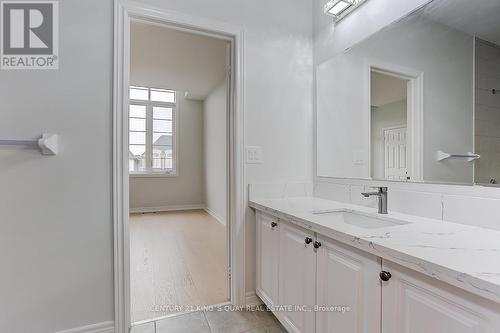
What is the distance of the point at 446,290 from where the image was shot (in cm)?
69

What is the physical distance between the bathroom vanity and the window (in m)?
4.64

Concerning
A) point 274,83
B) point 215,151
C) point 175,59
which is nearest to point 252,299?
point 274,83

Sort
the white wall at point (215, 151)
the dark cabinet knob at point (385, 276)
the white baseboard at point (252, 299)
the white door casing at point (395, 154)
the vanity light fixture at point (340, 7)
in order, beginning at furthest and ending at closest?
the white wall at point (215, 151)
the white baseboard at point (252, 299)
the vanity light fixture at point (340, 7)
the white door casing at point (395, 154)
the dark cabinet knob at point (385, 276)

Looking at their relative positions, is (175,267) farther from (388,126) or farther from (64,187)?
(388,126)

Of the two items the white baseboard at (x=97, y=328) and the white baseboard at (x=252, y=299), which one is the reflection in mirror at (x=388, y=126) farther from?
the white baseboard at (x=97, y=328)

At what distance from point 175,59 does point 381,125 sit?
3.15 metres

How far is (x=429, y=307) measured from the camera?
0.73m

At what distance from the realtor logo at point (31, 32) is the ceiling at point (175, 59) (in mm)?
1039

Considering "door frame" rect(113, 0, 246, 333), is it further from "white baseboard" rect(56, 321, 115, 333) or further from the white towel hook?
the white towel hook

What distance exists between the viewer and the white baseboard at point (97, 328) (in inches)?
57.3

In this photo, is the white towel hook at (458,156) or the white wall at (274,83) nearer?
the white towel hook at (458,156)

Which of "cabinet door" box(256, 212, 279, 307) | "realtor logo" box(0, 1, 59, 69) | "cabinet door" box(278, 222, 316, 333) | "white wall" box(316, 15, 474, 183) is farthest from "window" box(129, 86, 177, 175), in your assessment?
"cabinet door" box(278, 222, 316, 333)

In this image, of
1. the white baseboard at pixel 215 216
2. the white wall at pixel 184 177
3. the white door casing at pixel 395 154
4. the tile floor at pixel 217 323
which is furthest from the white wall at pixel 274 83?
the white wall at pixel 184 177

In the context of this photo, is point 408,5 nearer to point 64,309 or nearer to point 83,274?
point 83,274
